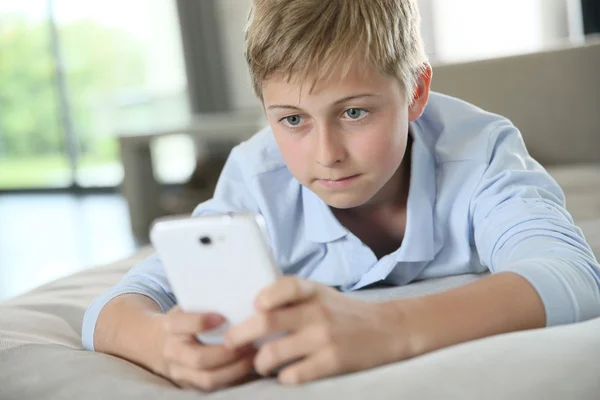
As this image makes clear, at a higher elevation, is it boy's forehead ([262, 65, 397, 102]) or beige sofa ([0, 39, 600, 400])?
boy's forehead ([262, 65, 397, 102])

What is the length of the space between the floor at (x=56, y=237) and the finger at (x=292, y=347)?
2.10 meters

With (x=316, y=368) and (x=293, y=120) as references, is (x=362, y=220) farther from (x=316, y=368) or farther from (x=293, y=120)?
(x=316, y=368)

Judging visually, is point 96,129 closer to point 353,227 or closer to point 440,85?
point 440,85

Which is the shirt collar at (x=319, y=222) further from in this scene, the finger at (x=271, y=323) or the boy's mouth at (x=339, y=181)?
the finger at (x=271, y=323)

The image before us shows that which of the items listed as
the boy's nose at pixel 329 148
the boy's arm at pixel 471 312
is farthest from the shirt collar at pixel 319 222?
the boy's arm at pixel 471 312

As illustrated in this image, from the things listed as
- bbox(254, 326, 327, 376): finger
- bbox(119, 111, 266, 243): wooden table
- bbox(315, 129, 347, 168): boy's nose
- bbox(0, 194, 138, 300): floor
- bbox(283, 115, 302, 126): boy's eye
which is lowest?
bbox(0, 194, 138, 300): floor

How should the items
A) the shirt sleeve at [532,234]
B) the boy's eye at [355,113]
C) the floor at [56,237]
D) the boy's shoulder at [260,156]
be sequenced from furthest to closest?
1. the floor at [56,237]
2. the boy's shoulder at [260,156]
3. the boy's eye at [355,113]
4. the shirt sleeve at [532,234]

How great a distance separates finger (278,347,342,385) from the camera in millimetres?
719

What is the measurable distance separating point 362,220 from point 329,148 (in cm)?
32

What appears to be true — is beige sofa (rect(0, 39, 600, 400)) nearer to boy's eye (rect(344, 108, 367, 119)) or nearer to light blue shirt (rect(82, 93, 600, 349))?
light blue shirt (rect(82, 93, 600, 349))

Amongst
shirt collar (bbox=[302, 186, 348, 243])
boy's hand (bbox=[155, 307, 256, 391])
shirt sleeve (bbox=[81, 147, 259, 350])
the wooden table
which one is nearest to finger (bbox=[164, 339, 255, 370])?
boy's hand (bbox=[155, 307, 256, 391])

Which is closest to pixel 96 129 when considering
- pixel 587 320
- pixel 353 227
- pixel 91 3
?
pixel 91 3

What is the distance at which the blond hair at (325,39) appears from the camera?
96cm

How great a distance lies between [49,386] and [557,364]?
51 cm
